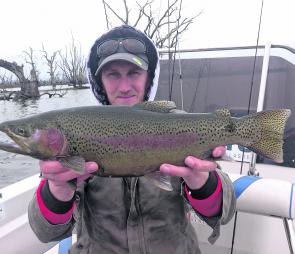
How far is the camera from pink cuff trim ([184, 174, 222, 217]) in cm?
237

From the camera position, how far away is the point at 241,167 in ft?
14.7

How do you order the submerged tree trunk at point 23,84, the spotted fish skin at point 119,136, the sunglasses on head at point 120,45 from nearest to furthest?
the spotted fish skin at point 119,136 < the sunglasses on head at point 120,45 < the submerged tree trunk at point 23,84

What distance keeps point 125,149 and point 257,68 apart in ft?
13.5

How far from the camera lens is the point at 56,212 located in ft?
7.77

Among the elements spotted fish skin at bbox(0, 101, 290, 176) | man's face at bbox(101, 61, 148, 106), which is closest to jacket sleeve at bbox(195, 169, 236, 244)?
spotted fish skin at bbox(0, 101, 290, 176)

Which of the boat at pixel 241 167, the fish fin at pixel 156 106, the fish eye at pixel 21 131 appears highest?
the fish fin at pixel 156 106

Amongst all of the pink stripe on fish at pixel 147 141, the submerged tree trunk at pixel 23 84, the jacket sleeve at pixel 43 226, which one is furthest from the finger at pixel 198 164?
the submerged tree trunk at pixel 23 84

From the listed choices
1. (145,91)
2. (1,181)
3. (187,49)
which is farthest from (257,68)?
(1,181)

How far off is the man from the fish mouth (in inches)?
10.7

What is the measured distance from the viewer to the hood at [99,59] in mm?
3029

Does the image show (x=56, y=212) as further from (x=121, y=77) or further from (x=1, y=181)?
(x=1, y=181)

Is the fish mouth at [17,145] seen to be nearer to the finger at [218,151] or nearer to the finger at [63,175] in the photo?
the finger at [63,175]

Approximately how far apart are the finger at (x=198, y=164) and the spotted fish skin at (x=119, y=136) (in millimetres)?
55

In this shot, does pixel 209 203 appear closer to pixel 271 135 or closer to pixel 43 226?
pixel 271 135
